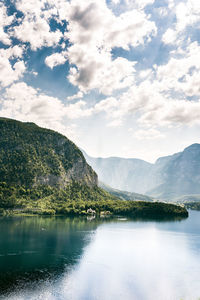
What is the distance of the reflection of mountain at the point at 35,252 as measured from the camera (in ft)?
223

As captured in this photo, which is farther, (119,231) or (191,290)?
(119,231)

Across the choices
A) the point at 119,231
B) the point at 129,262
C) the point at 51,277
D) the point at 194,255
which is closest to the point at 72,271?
the point at 51,277

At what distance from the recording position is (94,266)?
270 ft

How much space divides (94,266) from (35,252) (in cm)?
2503

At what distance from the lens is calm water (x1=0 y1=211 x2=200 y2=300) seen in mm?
60344

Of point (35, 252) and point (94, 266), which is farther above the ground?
point (35, 252)

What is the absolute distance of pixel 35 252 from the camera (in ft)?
303

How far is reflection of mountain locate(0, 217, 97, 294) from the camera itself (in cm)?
6800

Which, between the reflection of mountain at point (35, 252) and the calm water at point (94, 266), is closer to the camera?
the calm water at point (94, 266)

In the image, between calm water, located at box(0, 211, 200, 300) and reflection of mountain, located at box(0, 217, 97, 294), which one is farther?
reflection of mountain, located at box(0, 217, 97, 294)

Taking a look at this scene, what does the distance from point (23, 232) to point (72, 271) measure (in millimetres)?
63611

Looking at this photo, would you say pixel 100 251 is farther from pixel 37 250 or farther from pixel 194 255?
pixel 194 255

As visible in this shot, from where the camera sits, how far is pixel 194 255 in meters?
102

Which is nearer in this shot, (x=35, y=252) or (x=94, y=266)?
(x=94, y=266)
